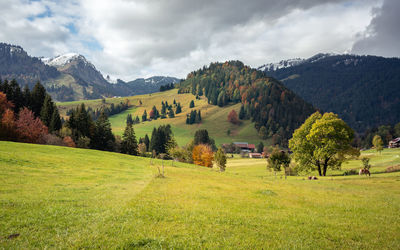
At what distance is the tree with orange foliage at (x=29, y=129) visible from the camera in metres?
55.2

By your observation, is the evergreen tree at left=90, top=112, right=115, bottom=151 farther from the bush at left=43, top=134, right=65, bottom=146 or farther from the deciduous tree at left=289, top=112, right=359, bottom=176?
the deciduous tree at left=289, top=112, right=359, bottom=176

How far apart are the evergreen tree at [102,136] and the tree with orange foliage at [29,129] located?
66.6 ft

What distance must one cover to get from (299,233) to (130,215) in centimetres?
823

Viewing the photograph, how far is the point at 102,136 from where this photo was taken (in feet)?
275

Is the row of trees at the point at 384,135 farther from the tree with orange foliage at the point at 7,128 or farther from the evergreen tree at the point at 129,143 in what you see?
the tree with orange foliage at the point at 7,128

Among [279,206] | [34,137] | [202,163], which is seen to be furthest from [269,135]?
[279,206]

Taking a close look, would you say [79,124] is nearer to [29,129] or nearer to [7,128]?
[29,129]

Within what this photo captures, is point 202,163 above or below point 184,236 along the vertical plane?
below

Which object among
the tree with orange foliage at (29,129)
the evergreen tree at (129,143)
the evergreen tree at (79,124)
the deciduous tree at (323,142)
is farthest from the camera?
the evergreen tree at (129,143)

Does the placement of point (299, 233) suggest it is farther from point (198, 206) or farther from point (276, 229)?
A: point (198, 206)

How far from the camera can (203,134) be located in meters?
143

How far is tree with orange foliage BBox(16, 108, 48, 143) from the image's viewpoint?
2172 inches

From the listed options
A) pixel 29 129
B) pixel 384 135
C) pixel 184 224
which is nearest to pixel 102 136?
pixel 29 129

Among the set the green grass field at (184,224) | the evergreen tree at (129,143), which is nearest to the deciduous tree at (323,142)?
the green grass field at (184,224)
